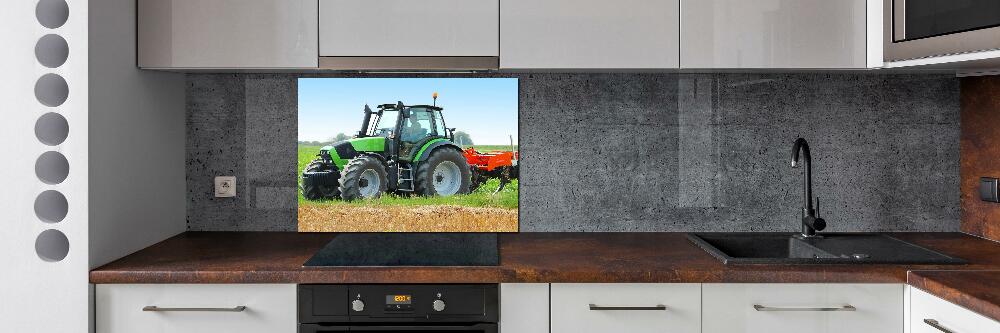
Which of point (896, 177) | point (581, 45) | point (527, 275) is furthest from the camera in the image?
point (896, 177)

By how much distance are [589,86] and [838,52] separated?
804 mm

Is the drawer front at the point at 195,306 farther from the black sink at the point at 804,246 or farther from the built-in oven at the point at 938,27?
the built-in oven at the point at 938,27

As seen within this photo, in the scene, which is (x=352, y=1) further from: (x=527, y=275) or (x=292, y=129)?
(x=527, y=275)

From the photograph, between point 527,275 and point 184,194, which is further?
point 184,194

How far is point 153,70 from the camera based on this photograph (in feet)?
7.32

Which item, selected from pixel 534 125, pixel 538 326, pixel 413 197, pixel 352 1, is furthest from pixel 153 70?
pixel 538 326

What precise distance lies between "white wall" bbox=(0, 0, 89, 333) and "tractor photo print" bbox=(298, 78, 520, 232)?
0.79 metres

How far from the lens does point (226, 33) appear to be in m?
2.15

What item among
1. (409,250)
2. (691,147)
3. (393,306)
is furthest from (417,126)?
(691,147)

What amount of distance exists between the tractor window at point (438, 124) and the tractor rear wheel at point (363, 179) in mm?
238

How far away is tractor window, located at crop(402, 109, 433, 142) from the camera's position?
256 centimetres

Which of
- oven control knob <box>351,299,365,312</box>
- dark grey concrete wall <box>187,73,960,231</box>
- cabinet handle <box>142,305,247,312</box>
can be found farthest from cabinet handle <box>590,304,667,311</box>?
cabinet handle <box>142,305,247,312</box>

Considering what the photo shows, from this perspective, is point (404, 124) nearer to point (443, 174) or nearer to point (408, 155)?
point (408, 155)

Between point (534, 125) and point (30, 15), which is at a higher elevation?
point (30, 15)
